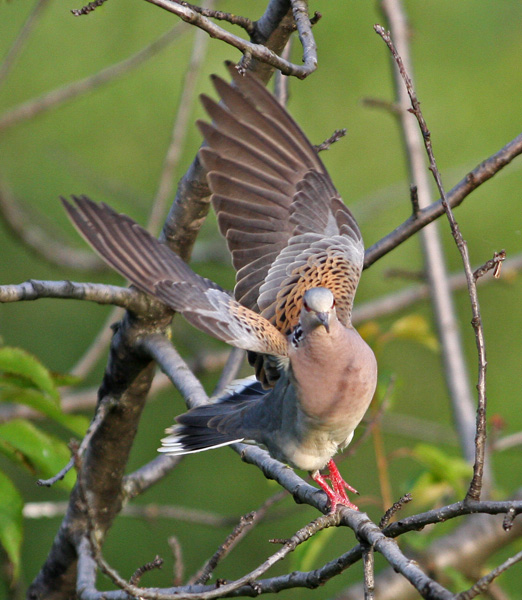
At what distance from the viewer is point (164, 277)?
1607 millimetres

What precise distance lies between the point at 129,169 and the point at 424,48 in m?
2.36

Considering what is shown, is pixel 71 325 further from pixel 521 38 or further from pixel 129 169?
pixel 521 38

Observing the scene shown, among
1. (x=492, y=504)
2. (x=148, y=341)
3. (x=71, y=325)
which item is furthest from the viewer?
(x=71, y=325)

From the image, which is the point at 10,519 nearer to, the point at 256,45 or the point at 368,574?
the point at 368,574

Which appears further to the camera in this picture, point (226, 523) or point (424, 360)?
point (424, 360)

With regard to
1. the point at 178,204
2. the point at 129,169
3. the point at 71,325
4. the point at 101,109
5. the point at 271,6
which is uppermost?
the point at 101,109

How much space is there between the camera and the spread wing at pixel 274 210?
1.70 meters

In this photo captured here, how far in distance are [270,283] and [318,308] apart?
304 mm

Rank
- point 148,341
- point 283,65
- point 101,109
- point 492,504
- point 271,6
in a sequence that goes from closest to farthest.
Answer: point 492,504
point 283,65
point 271,6
point 148,341
point 101,109

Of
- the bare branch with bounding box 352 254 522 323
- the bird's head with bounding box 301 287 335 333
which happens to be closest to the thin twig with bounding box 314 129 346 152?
the bird's head with bounding box 301 287 335 333

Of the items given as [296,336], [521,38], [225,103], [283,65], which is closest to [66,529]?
[296,336]

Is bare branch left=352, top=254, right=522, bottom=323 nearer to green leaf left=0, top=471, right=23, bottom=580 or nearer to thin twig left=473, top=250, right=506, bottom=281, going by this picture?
green leaf left=0, top=471, right=23, bottom=580

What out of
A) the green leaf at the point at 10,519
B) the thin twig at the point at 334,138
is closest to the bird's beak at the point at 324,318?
the thin twig at the point at 334,138

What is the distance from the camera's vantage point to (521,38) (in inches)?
227
